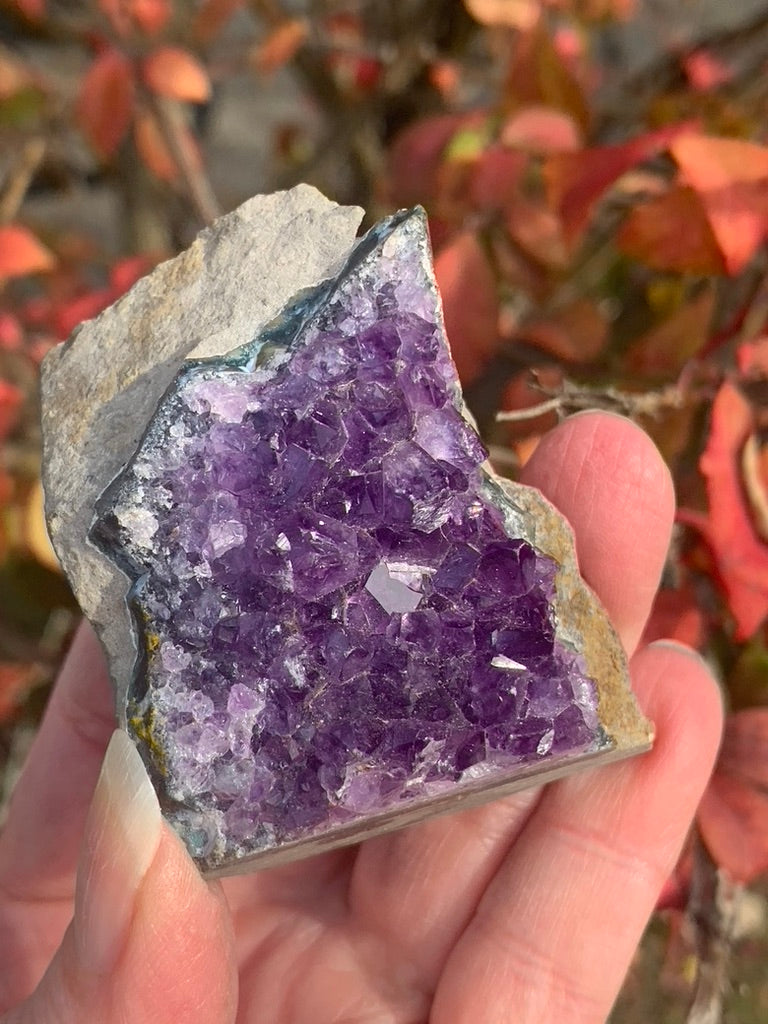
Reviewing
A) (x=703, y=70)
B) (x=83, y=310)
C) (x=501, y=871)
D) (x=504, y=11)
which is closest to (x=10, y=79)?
(x=83, y=310)

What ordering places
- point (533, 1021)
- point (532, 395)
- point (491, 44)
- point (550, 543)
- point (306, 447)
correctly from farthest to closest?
point (491, 44) < point (532, 395) < point (533, 1021) < point (550, 543) < point (306, 447)

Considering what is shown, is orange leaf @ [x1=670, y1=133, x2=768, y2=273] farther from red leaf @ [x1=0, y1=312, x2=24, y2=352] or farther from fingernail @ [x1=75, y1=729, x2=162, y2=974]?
red leaf @ [x1=0, y1=312, x2=24, y2=352]

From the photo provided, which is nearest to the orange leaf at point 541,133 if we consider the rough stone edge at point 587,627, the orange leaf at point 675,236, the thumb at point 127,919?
the orange leaf at point 675,236

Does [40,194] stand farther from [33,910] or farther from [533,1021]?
[533,1021]

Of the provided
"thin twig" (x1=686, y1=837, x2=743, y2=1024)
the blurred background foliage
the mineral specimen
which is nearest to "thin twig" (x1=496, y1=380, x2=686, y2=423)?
the blurred background foliage

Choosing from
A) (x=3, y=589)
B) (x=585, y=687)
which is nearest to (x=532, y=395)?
(x=585, y=687)

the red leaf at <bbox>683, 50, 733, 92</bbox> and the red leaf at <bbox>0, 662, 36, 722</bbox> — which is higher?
the red leaf at <bbox>683, 50, 733, 92</bbox>
